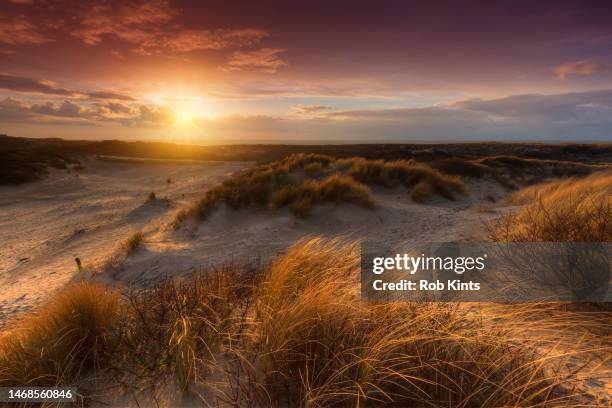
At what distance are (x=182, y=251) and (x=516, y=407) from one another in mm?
7434

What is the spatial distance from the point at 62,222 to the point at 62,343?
43.3 feet

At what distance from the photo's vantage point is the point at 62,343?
2.28 m

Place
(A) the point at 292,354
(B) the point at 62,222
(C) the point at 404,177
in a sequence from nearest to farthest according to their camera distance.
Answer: (A) the point at 292,354
(B) the point at 62,222
(C) the point at 404,177

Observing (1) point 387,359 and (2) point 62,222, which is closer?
(1) point 387,359

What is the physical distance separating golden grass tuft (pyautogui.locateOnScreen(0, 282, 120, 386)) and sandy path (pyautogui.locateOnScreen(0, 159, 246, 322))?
439 cm

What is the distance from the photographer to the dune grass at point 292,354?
5.57ft

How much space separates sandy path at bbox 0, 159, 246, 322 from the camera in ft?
23.8

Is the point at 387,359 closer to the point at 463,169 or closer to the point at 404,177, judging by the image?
the point at 404,177

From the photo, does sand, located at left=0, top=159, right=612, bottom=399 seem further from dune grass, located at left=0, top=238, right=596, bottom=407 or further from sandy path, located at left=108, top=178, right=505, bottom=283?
dune grass, located at left=0, top=238, right=596, bottom=407

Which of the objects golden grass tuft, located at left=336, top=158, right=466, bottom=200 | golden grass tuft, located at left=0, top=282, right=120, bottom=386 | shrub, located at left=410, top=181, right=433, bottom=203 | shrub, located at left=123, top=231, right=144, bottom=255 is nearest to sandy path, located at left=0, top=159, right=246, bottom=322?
shrub, located at left=123, top=231, right=144, bottom=255

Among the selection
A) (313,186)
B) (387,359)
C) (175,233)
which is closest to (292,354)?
(387,359)

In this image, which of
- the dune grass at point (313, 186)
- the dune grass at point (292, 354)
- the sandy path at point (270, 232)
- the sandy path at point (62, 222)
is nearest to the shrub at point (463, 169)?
the dune grass at point (313, 186)

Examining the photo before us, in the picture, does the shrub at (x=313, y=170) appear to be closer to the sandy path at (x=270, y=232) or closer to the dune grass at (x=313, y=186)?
the dune grass at (x=313, y=186)

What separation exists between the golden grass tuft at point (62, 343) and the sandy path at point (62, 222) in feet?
14.4
